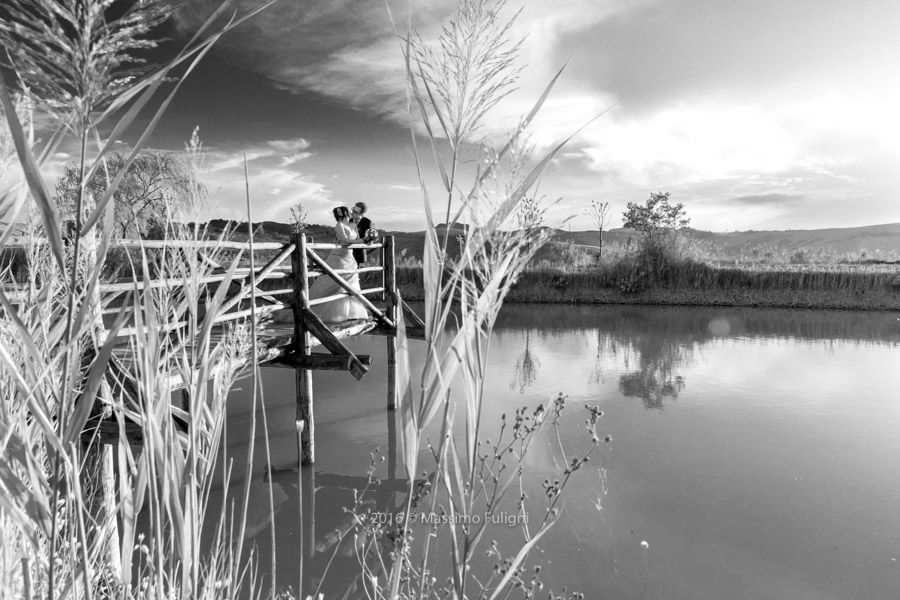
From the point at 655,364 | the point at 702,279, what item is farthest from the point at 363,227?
the point at 702,279

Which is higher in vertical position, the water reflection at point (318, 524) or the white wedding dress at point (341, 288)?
the white wedding dress at point (341, 288)

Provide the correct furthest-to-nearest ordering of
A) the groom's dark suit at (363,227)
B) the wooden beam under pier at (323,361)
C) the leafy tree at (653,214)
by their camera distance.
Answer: the leafy tree at (653,214)
the groom's dark suit at (363,227)
the wooden beam under pier at (323,361)

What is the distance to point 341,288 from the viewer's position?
21.5ft

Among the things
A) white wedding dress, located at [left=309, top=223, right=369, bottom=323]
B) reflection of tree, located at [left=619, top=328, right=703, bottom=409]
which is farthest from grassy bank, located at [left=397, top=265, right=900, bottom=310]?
white wedding dress, located at [left=309, top=223, right=369, bottom=323]

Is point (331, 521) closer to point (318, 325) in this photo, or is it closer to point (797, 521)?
point (318, 325)

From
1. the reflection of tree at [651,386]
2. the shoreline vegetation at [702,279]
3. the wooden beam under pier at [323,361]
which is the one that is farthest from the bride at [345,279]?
the shoreline vegetation at [702,279]

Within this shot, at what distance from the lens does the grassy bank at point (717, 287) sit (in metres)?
13.4

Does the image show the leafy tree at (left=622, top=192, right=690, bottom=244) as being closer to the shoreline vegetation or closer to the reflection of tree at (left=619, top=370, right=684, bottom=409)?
the shoreline vegetation

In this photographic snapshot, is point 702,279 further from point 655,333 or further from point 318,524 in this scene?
point 318,524

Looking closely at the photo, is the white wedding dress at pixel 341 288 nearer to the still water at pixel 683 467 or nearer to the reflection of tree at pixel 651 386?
the still water at pixel 683 467

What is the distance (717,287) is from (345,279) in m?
12.1

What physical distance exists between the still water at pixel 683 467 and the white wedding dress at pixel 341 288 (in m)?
→ 1.03

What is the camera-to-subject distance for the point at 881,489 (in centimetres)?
381

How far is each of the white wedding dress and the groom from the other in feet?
0.89
